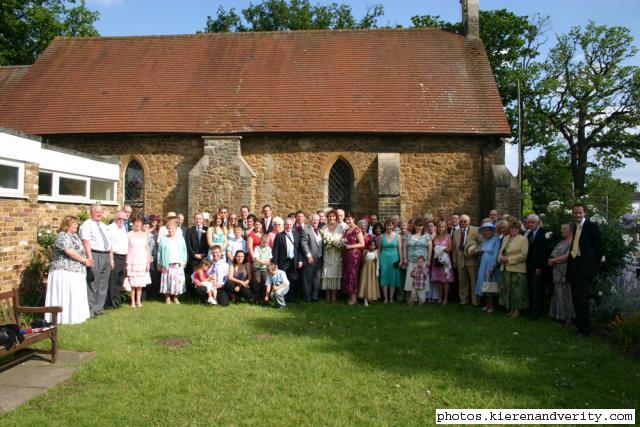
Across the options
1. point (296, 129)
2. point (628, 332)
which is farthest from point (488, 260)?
point (296, 129)

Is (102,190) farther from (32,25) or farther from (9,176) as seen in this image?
(32,25)

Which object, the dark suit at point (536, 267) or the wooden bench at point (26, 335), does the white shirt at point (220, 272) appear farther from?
the dark suit at point (536, 267)

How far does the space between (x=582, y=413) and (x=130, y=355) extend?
17.3ft

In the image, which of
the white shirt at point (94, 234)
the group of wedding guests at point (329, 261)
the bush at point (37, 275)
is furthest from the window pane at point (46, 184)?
the white shirt at point (94, 234)

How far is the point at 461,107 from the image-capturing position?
1541 centimetres

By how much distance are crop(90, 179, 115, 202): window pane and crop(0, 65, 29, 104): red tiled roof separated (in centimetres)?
970

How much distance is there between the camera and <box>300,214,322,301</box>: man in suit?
32.0ft

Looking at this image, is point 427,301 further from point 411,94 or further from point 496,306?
point 411,94

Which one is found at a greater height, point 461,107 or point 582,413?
point 461,107

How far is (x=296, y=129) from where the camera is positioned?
14.9 m

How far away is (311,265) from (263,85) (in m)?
9.26

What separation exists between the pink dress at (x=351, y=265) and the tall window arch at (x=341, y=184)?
226 inches

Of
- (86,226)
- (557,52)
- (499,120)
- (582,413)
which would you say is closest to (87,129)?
(86,226)

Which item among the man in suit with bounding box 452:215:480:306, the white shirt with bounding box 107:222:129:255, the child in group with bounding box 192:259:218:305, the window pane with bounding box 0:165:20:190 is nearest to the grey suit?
the child in group with bounding box 192:259:218:305
